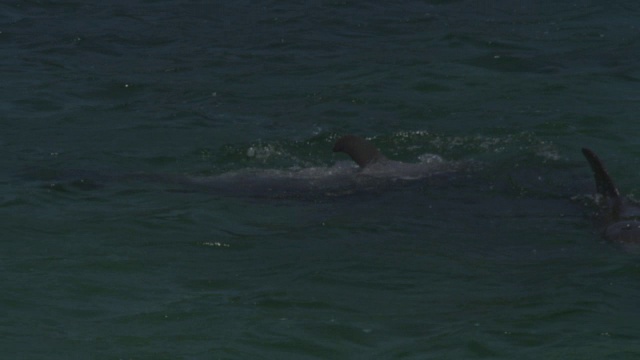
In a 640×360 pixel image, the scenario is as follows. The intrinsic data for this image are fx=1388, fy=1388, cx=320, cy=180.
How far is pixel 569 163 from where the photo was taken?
12719 millimetres

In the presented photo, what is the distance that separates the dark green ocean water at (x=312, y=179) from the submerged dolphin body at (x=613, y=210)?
0.17m

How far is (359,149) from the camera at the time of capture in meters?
12.2

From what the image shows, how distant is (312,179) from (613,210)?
2.88m

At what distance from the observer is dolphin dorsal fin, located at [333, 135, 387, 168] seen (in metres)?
12.2

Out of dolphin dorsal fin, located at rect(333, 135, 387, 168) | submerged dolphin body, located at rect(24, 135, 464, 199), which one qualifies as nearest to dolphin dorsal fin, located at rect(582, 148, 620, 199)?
submerged dolphin body, located at rect(24, 135, 464, 199)

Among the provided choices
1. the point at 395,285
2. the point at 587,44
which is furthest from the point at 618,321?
the point at 587,44

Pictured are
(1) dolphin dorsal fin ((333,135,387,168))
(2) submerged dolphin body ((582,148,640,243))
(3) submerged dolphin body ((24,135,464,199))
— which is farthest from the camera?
(1) dolphin dorsal fin ((333,135,387,168))

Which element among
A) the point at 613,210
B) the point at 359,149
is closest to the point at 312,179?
the point at 359,149

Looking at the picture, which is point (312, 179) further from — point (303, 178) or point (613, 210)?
point (613, 210)

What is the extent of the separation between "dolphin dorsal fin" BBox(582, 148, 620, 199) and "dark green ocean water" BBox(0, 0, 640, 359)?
231 mm

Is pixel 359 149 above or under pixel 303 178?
above

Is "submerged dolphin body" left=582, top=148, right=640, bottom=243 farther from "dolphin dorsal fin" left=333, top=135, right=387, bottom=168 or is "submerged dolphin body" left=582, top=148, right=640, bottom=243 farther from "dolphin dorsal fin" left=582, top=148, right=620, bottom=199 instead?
"dolphin dorsal fin" left=333, top=135, right=387, bottom=168

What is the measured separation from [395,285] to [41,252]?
8.41 feet

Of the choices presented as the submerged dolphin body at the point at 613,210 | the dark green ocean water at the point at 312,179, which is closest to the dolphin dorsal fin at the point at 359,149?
the dark green ocean water at the point at 312,179
